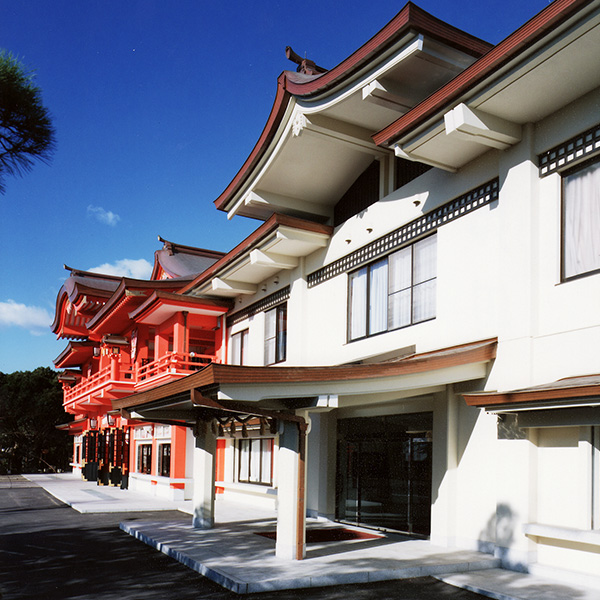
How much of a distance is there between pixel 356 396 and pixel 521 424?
95.4 inches

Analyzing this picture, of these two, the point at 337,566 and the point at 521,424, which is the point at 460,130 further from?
the point at 337,566

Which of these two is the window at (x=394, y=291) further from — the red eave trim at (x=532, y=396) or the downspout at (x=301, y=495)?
the downspout at (x=301, y=495)

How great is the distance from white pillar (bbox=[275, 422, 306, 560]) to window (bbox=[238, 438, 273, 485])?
27.9ft

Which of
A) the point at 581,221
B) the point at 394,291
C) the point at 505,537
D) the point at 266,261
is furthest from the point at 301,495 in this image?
the point at 266,261

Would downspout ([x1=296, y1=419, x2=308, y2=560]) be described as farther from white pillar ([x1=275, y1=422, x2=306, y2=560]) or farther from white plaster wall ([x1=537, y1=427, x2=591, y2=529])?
white plaster wall ([x1=537, y1=427, x2=591, y2=529])

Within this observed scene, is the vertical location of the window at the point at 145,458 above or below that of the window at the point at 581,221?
below

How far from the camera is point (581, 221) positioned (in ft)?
30.1

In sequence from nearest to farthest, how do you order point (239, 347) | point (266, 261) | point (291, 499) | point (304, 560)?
point (304, 560), point (291, 499), point (266, 261), point (239, 347)

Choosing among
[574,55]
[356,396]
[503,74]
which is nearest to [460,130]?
[503,74]

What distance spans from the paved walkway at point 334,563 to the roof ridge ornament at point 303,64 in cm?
1021

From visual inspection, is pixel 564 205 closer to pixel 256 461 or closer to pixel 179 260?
pixel 256 461

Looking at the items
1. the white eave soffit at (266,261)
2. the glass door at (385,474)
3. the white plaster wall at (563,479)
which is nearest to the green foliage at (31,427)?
the white eave soffit at (266,261)

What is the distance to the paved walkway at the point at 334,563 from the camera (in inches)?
328

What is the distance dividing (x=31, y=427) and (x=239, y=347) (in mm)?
32509
